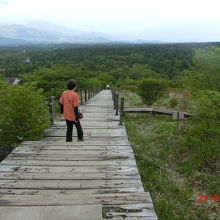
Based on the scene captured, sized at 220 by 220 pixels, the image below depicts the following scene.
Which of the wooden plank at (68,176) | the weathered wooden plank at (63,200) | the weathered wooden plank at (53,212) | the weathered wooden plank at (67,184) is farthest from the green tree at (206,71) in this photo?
the weathered wooden plank at (53,212)

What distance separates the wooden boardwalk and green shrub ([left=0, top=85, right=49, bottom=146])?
0.40m

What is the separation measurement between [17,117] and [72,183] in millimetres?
2759

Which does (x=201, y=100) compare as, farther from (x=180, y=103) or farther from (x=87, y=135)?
(x=180, y=103)

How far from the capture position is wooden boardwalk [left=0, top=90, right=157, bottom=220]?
2535 mm

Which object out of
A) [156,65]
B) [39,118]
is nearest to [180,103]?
[39,118]

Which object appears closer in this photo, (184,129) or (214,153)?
(214,153)

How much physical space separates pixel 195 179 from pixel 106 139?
2059 millimetres

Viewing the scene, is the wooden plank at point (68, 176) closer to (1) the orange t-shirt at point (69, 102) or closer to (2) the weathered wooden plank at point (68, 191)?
(2) the weathered wooden plank at point (68, 191)

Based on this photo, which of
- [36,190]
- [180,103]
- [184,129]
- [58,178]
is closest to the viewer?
[36,190]

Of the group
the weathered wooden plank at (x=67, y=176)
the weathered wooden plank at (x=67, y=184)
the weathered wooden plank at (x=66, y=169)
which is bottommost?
the weathered wooden plank at (x=66, y=169)

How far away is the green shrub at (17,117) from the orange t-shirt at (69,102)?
0.88 m

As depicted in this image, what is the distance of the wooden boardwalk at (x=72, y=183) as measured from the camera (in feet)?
8.32

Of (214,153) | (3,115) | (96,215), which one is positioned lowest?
(214,153)

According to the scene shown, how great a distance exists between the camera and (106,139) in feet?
18.0
